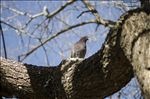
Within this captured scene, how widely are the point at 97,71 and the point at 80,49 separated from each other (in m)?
3.08

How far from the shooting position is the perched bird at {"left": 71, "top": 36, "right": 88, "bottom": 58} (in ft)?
20.1

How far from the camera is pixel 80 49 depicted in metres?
6.54

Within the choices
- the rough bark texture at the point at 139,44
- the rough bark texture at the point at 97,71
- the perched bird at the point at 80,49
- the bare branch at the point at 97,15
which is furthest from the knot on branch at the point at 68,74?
the perched bird at the point at 80,49

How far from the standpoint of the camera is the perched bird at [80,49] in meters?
6.14

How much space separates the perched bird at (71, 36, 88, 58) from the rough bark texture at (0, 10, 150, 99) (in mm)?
2109

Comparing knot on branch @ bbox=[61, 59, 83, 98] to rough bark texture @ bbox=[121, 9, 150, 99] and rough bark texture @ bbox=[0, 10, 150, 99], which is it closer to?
rough bark texture @ bbox=[0, 10, 150, 99]

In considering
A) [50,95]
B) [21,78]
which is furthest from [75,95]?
→ [21,78]

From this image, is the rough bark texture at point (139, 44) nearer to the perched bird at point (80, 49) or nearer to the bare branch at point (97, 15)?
the bare branch at point (97, 15)

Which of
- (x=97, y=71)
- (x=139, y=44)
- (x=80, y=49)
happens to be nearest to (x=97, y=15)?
(x=80, y=49)

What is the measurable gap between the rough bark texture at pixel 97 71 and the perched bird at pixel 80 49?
2109 millimetres

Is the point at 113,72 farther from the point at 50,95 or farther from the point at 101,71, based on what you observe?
the point at 50,95

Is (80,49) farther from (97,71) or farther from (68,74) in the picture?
(97,71)

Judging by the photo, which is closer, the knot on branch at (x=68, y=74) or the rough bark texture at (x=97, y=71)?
the rough bark texture at (x=97, y=71)

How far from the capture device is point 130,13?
316cm
